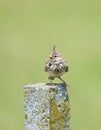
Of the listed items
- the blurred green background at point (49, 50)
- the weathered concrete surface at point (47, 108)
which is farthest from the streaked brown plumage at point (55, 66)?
the blurred green background at point (49, 50)

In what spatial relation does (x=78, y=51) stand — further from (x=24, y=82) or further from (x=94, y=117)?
(x=94, y=117)

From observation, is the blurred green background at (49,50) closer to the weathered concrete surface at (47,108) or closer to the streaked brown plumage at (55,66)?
the streaked brown plumage at (55,66)

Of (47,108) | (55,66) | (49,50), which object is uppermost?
(49,50)

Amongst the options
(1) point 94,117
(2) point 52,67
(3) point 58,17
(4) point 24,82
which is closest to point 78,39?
(3) point 58,17

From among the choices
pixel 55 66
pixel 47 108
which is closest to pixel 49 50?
pixel 55 66

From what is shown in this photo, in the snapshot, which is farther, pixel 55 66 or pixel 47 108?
pixel 55 66

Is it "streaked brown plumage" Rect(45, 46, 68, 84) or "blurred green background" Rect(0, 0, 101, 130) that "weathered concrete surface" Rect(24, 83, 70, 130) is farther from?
"blurred green background" Rect(0, 0, 101, 130)

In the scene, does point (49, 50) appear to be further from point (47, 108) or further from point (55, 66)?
point (47, 108)
